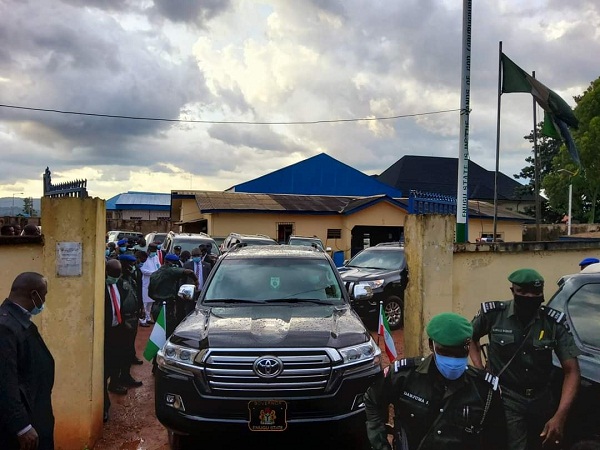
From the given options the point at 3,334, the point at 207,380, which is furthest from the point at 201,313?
the point at 3,334

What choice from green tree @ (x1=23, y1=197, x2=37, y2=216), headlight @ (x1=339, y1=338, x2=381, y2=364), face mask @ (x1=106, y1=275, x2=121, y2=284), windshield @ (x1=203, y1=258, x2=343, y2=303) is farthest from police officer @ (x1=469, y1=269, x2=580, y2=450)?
green tree @ (x1=23, y1=197, x2=37, y2=216)

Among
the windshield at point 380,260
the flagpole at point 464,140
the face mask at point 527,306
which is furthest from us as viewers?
the windshield at point 380,260

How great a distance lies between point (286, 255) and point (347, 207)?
61.4 ft

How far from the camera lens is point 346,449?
12.8 ft

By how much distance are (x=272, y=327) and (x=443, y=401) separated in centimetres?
199

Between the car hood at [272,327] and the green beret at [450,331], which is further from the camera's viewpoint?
the car hood at [272,327]

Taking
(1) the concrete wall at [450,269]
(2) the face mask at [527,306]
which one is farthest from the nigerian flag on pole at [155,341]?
(2) the face mask at [527,306]

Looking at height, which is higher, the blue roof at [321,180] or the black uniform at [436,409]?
the blue roof at [321,180]

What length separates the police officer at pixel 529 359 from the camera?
125 inches

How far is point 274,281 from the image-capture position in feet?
17.6

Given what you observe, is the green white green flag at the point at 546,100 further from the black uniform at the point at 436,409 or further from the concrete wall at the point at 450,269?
the black uniform at the point at 436,409

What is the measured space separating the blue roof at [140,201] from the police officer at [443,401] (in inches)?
2152

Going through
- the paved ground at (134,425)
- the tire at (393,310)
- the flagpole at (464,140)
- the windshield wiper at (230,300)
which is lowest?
the paved ground at (134,425)

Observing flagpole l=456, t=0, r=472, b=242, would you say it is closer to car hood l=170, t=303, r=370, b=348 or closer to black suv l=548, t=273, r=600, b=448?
car hood l=170, t=303, r=370, b=348
